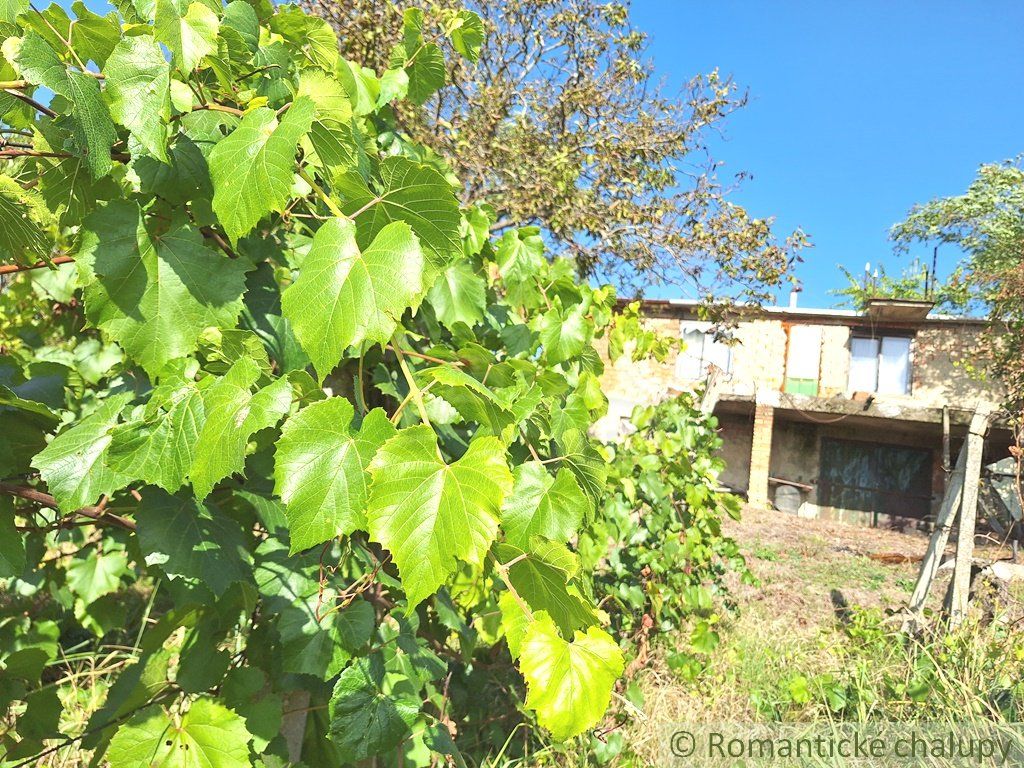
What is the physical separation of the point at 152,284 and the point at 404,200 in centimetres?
38

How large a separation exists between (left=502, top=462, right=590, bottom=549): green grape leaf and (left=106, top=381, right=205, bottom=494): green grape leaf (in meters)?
0.41

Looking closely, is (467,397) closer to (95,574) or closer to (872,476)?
(95,574)

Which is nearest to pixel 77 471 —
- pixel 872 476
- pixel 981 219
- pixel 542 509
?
pixel 542 509

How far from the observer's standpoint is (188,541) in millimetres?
1004

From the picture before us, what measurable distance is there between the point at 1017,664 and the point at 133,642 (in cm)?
400

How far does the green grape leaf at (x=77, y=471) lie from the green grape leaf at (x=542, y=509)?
51 cm

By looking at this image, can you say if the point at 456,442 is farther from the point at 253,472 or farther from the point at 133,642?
the point at 133,642

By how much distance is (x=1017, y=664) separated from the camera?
2.89 meters

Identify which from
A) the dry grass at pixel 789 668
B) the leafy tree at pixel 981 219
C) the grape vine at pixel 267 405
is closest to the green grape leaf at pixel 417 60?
the grape vine at pixel 267 405

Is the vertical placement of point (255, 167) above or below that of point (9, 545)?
above

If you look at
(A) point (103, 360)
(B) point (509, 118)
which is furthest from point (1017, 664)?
(B) point (509, 118)

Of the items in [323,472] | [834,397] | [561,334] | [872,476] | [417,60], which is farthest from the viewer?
[872,476]

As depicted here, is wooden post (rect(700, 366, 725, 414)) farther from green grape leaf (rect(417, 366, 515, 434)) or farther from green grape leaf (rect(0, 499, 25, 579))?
green grape leaf (rect(0, 499, 25, 579))

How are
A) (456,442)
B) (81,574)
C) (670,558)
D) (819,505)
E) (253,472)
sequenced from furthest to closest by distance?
(819,505) → (670,558) → (81,574) → (456,442) → (253,472)
